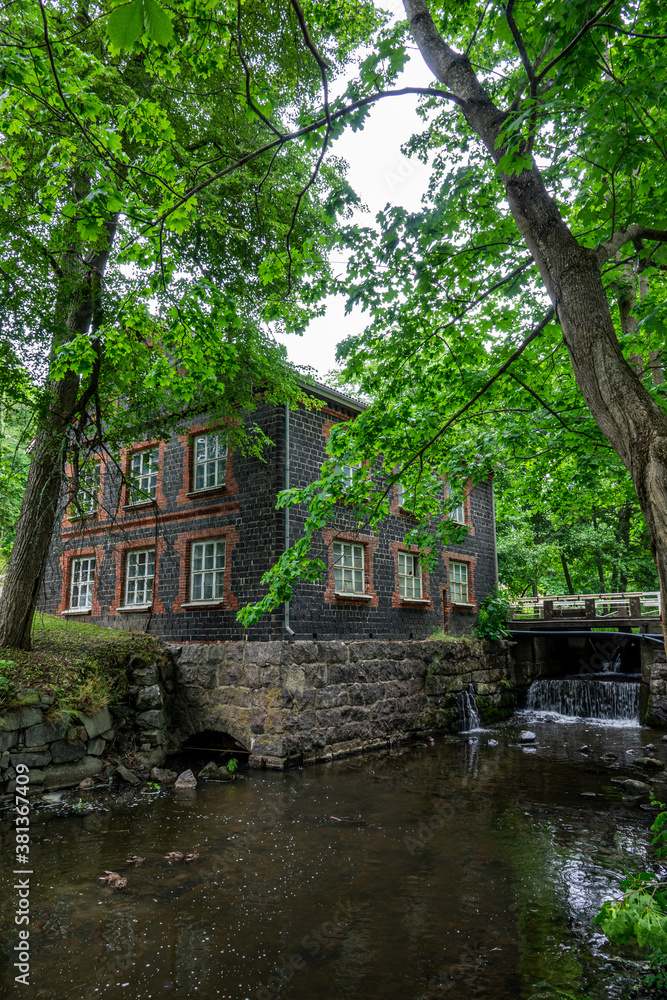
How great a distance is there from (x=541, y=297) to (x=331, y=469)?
3897 mm

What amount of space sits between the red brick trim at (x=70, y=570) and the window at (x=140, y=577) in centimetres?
122

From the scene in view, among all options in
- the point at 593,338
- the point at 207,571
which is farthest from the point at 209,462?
the point at 593,338

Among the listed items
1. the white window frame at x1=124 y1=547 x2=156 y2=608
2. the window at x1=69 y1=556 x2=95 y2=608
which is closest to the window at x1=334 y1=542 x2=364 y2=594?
the white window frame at x1=124 y1=547 x2=156 y2=608

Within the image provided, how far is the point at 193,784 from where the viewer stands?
9062 millimetres

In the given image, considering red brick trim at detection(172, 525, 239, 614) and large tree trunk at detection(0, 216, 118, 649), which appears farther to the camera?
red brick trim at detection(172, 525, 239, 614)

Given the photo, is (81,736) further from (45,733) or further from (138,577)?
(138,577)

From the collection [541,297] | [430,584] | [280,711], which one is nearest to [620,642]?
[430,584]

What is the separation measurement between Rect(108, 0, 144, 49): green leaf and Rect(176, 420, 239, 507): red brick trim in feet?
34.2

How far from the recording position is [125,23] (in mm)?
1524

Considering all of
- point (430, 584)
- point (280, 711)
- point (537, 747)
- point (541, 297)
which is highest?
point (541, 297)

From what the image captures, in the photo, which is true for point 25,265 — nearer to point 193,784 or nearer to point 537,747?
point 193,784

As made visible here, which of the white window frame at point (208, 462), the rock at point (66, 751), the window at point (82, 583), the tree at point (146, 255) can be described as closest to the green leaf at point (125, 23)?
the tree at point (146, 255)

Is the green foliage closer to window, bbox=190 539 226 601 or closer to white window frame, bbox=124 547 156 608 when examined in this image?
window, bbox=190 539 226 601

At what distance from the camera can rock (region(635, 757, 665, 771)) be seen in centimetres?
996
